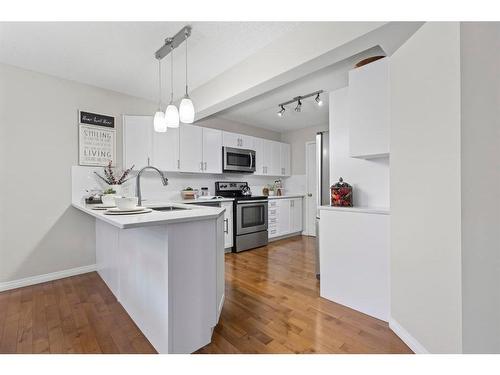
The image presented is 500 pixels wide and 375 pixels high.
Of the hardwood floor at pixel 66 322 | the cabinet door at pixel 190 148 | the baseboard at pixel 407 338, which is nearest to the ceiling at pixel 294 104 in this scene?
the cabinet door at pixel 190 148

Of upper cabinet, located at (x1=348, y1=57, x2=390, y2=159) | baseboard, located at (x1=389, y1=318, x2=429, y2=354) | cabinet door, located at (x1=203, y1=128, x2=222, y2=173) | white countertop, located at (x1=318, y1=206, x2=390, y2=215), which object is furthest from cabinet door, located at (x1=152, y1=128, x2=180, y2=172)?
baseboard, located at (x1=389, y1=318, x2=429, y2=354)

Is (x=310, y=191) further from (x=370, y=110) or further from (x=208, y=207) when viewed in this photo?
(x=208, y=207)

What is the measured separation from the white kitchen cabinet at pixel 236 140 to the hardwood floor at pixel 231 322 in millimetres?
2321

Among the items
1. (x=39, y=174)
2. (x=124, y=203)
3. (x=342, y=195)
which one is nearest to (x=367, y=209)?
(x=342, y=195)

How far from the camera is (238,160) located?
407 cm

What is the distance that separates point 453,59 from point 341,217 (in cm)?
126

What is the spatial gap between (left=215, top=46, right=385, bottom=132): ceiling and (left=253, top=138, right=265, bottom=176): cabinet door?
0.41 metres

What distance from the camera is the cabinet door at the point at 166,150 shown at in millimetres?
3121

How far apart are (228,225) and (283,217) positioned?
1.37 meters

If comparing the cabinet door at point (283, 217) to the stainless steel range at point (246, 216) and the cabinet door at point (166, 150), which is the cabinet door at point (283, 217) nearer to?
the stainless steel range at point (246, 216)

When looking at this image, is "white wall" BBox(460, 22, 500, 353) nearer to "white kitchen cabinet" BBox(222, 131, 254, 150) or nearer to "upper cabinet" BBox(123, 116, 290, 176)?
"upper cabinet" BBox(123, 116, 290, 176)

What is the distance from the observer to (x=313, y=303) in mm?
1983

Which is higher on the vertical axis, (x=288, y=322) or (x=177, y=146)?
(x=177, y=146)
